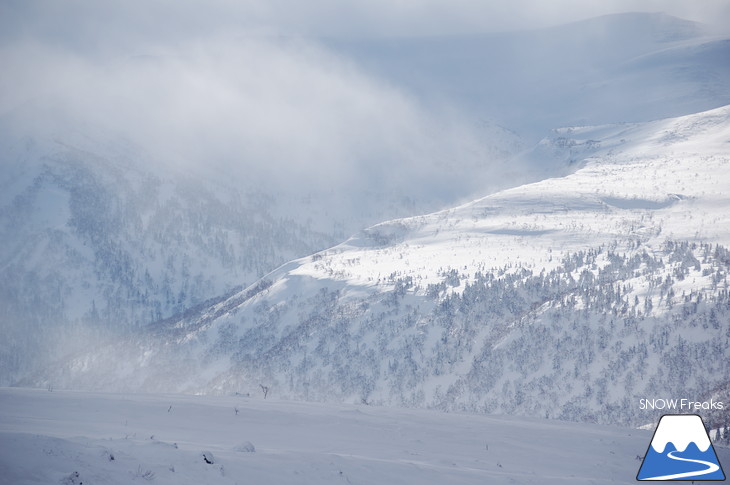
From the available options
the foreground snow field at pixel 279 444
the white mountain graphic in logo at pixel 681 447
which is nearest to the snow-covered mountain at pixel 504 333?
the foreground snow field at pixel 279 444

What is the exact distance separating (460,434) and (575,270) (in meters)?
136

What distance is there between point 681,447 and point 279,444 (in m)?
15.3

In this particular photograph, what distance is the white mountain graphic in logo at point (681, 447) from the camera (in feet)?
80.6

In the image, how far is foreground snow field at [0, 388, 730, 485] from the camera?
1920 cm

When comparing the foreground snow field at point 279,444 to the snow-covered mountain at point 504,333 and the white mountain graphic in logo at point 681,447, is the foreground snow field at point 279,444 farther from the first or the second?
the snow-covered mountain at point 504,333

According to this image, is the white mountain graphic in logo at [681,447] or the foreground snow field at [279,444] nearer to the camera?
the foreground snow field at [279,444]

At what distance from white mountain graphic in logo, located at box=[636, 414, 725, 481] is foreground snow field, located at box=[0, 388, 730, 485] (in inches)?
92.2

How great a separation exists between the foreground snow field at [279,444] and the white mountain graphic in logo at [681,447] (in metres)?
2.34

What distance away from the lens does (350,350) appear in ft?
495

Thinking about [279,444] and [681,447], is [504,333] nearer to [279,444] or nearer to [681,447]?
[681,447]

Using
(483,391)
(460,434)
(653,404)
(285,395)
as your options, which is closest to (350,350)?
(285,395)

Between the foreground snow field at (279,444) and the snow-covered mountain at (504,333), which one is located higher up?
the foreground snow field at (279,444)

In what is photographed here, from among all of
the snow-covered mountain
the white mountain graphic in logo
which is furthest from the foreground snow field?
the snow-covered mountain

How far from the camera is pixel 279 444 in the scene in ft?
87.6
